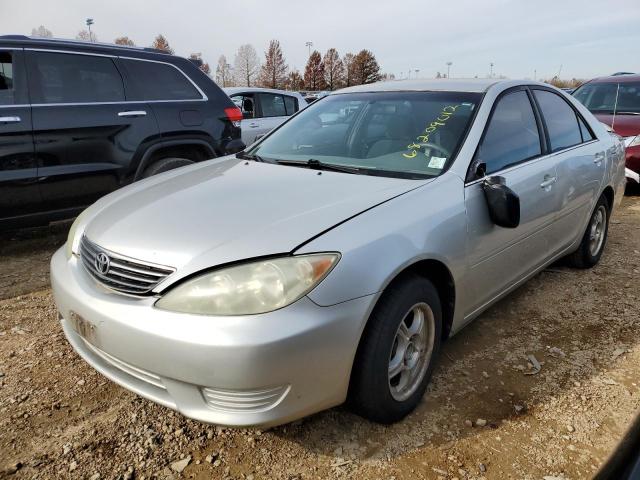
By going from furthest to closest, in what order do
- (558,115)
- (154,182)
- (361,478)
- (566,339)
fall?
1. (558,115)
2. (566,339)
3. (154,182)
4. (361,478)

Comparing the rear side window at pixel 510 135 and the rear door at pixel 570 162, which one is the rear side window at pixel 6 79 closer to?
the rear side window at pixel 510 135

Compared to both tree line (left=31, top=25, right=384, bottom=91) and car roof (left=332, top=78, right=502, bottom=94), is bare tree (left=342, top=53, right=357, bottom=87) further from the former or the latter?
car roof (left=332, top=78, right=502, bottom=94)

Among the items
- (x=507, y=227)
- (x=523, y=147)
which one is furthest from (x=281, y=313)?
(x=523, y=147)

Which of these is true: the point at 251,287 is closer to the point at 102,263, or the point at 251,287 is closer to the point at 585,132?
the point at 102,263

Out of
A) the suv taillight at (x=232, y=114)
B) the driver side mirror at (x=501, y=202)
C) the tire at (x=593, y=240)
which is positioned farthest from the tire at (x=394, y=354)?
the suv taillight at (x=232, y=114)

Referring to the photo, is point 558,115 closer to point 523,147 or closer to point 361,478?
point 523,147

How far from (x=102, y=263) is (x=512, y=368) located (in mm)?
2152

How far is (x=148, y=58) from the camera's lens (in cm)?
480

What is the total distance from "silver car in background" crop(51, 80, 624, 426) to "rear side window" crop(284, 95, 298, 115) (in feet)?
20.2

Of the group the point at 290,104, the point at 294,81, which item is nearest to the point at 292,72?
the point at 294,81

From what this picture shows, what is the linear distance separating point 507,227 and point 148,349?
1.82 m

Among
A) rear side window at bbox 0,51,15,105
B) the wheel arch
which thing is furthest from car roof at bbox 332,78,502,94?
rear side window at bbox 0,51,15,105

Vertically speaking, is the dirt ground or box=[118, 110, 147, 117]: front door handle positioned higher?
box=[118, 110, 147, 117]: front door handle

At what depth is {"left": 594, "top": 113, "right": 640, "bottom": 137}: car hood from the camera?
7.25 m
